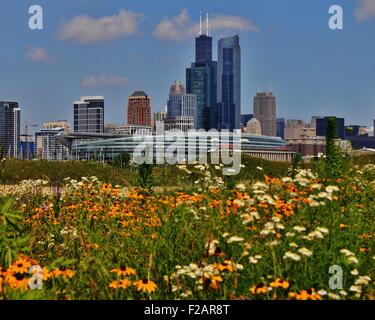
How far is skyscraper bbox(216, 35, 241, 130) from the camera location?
25.0m

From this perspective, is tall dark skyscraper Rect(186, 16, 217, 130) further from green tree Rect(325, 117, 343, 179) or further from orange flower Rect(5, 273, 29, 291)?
orange flower Rect(5, 273, 29, 291)

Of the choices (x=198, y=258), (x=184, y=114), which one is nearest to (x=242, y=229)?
(x=198, y=258)

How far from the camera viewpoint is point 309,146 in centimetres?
10869

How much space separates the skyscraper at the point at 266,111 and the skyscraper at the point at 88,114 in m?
19.2

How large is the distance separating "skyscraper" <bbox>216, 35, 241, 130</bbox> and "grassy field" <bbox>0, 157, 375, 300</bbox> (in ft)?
50.3

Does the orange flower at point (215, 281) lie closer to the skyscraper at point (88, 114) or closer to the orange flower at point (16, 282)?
the orange flower at point (16, 282)

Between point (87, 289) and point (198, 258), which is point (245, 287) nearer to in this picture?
A: point (198, 258)

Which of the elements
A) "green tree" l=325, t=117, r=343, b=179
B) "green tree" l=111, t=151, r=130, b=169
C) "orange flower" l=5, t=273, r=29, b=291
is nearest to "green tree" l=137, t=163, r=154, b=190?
"green tree" l=325, t=117, r=343, b=179

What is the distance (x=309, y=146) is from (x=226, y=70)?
81443 mm

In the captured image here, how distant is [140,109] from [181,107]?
2949cm

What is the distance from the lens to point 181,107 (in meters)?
45.6

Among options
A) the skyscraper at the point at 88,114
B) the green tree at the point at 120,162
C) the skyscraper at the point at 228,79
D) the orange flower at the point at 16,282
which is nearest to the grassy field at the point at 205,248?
the orange flower at the point at 16,282

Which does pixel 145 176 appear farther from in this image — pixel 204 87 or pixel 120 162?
pixel 204 87

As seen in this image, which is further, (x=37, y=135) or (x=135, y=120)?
(x=37, y=135)
